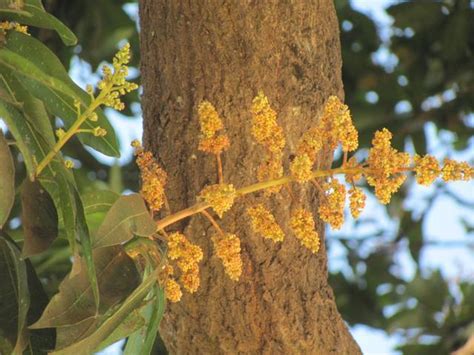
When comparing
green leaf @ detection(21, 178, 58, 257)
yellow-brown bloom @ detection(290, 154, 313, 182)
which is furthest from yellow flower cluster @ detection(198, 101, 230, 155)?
green leaf @ detection(21, 178, 58, 257)

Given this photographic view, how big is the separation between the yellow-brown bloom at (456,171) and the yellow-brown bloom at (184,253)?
29 centimetres

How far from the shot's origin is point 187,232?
1321mm

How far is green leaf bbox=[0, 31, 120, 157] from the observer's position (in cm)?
105

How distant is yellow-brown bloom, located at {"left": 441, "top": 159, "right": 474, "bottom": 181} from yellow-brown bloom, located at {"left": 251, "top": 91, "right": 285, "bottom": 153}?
0.63 ft

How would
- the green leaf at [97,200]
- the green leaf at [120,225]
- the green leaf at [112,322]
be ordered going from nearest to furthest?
the green leaf at [112,322] → the green leaf at [120,225] → the green leaf at [97,200]

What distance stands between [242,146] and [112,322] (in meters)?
0.38

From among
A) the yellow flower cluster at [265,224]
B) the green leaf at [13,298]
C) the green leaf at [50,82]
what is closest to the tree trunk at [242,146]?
the yellow flower cluster at [265,224]

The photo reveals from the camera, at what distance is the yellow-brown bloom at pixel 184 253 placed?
1157 millimetres

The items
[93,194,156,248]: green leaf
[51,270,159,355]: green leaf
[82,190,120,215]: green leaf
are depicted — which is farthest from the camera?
[82,190,120,215]: green leaf

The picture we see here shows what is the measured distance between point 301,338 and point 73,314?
0.39m

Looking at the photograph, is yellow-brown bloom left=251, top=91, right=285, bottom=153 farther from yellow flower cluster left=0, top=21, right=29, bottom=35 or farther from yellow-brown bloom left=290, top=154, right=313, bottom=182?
yellow flower cluster left=0, top=21, right=29, bottom=35

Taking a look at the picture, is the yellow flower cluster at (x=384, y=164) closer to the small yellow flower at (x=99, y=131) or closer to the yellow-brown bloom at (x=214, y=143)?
the yellow-brown bloom at (x=214, y=143)

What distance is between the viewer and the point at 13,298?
107 cm

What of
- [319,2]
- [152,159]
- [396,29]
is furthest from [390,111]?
[152,159]
